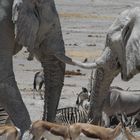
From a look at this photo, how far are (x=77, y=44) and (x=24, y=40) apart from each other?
54.8 feet

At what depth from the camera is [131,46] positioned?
877 cm

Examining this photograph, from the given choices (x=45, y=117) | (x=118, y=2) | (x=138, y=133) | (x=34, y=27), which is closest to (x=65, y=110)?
(x=138, y=133)

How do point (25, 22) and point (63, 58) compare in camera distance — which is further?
point (63, 58)

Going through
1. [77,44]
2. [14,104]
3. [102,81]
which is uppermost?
[102,81]

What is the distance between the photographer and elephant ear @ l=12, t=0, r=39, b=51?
28.3ft

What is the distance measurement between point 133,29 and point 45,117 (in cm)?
149

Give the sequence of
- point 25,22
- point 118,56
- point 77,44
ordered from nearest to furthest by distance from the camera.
Result: 1. point 25,22
2. point 118,56
3. point 77,44

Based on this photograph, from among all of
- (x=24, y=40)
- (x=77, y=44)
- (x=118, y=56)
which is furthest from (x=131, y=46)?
A: (x=77, y=44)

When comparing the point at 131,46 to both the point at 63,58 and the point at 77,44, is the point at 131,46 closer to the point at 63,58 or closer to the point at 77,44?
the point at 63,58

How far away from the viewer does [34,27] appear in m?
8.73

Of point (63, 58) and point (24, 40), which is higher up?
point (24, 40)

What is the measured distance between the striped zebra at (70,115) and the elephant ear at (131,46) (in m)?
2.35

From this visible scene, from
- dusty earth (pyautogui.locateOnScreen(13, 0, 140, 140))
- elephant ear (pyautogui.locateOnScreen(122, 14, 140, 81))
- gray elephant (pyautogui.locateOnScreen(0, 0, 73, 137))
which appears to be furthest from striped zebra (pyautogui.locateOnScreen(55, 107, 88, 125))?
elephant ear (pyautogui.locateOnScreen(122, 14, 140, 81))

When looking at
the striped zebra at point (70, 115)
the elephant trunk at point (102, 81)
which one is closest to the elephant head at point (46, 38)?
the elephant trunk at point (102, 81)
